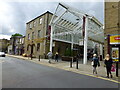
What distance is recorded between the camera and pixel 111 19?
1222cm

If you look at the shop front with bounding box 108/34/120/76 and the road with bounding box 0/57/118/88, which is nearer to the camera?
the road with bounding box 0/57/118/88

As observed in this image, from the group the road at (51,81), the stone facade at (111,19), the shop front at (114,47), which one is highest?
the stone facade at (111,19)

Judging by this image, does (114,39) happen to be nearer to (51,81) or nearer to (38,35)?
(51,81)

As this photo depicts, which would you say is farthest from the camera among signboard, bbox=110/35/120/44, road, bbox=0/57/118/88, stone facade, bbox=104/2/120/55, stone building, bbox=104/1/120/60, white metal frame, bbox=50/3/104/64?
white metal frame, bbox=50/3/104/64

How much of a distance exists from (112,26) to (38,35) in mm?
17551

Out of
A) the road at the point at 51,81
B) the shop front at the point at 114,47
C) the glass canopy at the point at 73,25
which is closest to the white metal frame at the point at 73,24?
the glass canopy at the point at 73,25

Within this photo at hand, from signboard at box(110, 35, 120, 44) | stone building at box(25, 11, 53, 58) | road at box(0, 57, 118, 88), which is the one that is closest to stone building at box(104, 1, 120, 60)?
signboard at box(110, 35, 120, 44)

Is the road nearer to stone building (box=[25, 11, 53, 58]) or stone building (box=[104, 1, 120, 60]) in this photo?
stone building (box=[104, 1, 120, 60])

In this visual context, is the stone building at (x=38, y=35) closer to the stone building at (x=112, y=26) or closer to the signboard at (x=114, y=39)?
the stone building at (x=112, y=26)

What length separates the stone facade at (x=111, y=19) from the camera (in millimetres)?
11710

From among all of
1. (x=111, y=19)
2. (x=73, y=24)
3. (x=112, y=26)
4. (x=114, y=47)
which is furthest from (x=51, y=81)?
(x=73, y=24)

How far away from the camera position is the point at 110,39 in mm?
11867

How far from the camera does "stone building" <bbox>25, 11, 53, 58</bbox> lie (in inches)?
892

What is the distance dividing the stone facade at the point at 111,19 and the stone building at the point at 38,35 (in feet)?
36.0
